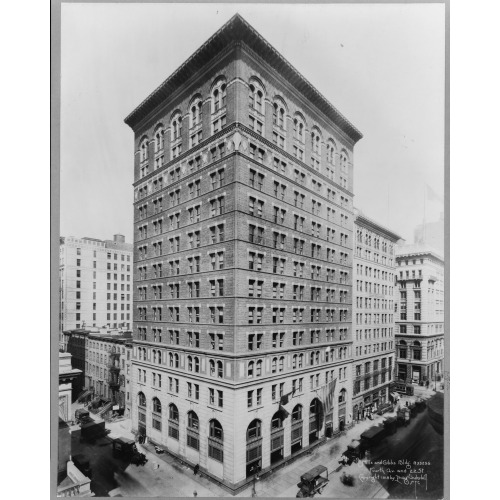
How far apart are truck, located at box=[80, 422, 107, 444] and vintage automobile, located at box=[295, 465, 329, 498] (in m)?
12.5

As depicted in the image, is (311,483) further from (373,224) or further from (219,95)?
(219,95)

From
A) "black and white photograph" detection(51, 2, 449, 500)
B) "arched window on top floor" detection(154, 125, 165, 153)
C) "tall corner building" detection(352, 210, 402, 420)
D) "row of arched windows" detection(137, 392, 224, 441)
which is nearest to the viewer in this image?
"black and white photograph" detection(51, 2, 449, 500)

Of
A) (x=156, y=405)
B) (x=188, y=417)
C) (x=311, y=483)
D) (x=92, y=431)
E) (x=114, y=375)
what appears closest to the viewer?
(x=311, y=483)

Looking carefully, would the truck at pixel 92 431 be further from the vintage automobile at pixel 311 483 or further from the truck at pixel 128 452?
the vintage automobile at pixel 311 483

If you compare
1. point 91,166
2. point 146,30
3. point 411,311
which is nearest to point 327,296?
point 411,311

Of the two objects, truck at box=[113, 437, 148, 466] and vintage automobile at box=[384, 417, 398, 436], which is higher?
vintage automobile at box=[384, 417, 398, 436]

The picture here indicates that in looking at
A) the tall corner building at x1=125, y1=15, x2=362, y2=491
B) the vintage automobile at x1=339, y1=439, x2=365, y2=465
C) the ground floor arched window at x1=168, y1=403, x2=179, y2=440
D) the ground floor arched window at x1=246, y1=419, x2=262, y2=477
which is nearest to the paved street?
the vintage automobile at x1=339, y1=439, x2=365, y2=465

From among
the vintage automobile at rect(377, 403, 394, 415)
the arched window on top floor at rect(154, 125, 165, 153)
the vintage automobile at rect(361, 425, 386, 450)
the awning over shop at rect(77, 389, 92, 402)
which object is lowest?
the vintage automobile at rect(361, 425, 386, 450)

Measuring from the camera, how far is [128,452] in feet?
72.9

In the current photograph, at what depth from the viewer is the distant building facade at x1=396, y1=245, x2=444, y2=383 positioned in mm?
20891

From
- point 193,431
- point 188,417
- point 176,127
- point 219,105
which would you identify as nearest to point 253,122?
point 219,105

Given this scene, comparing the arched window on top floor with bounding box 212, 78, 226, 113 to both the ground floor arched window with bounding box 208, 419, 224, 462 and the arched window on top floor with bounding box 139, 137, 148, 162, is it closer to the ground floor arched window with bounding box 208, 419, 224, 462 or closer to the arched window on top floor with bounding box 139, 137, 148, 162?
the arched window on top floor with bounding box 139, 137, 148, 162

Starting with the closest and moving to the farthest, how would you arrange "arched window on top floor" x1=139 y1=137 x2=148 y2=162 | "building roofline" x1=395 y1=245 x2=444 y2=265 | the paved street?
the paved street < "building roofline" x1=395 y1=245 x2=444 y2=265 < "arched window on top floor" x1=139 y1=137 x2=148 y2=162

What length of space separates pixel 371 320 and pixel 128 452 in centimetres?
1934
